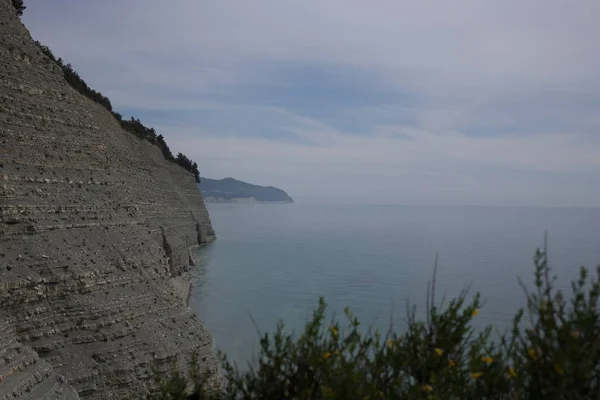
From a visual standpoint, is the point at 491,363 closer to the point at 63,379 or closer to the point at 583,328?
the point at 583,328

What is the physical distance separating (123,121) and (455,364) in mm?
40735

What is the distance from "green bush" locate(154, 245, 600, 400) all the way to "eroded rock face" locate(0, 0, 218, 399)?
788cm

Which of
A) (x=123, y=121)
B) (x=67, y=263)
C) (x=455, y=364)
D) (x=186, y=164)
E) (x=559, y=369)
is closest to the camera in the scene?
(x=559, y=369)

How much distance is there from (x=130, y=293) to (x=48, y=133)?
18.9ft

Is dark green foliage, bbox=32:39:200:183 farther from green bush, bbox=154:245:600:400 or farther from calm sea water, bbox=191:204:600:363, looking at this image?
green bush, bbox=154:245:600:400

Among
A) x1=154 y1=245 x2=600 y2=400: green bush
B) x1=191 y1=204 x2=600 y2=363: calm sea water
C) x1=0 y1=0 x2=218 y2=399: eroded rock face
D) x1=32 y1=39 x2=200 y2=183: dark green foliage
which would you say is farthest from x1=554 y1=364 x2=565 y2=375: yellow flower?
x1=32 y1=39 x2=200 y2=183: dark green foliage

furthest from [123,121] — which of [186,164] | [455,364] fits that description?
[455,364]

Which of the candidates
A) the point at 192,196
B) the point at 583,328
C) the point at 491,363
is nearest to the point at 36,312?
the point at 491,363

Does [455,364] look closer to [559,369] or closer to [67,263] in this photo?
[559,369]

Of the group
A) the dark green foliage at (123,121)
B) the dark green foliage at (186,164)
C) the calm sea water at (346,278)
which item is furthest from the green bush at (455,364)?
the dark green foliage at (186,164)

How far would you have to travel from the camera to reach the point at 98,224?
55.8 feet

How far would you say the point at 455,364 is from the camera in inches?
225

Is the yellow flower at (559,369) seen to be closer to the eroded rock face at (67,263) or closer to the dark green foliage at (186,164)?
the eroded rock face at (67,263)

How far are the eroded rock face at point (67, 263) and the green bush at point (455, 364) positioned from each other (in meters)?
7.88
